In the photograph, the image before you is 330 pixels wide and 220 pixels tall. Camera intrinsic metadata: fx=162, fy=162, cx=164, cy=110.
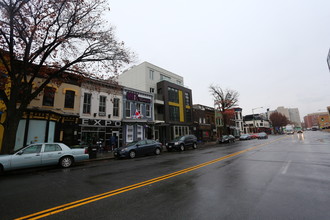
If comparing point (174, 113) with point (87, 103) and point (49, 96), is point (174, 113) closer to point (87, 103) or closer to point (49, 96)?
point (87, 103)

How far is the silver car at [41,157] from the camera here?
7.79m

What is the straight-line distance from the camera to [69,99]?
16.5m

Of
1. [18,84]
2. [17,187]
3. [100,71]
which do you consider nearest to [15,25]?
[18,84]

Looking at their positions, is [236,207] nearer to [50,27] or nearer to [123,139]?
[50,27]

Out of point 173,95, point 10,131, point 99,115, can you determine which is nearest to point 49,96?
point 99,115

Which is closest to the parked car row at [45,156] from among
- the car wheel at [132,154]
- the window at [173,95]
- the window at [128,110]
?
the car wheel at [132,154]

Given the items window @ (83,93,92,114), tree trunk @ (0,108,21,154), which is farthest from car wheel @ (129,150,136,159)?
window @ (83,93,92,114)

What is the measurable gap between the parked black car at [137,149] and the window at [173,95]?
47.8 feet

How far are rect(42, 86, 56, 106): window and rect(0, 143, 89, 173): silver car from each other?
7.35 meters

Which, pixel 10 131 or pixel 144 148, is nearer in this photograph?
pixel 10 131

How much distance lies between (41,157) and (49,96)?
8.40 metres

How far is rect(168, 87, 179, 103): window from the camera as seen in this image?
95.2 ft

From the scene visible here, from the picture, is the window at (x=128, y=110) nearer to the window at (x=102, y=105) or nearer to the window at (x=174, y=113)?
the window at (x=102, y=105)

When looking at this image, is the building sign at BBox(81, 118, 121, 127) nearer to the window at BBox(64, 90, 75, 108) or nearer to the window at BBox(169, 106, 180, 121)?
the window at BBox(64, 90, 75, 108)
